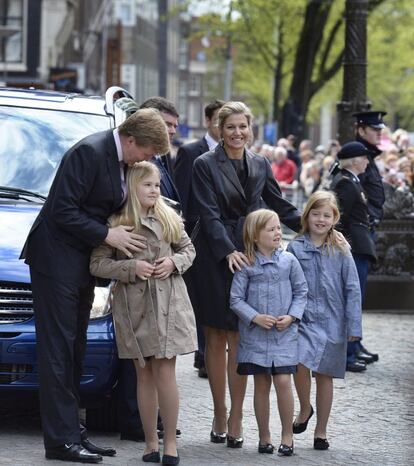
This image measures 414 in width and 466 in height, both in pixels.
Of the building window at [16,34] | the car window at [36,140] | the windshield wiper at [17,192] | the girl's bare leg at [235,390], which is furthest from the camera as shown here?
the building window at [16,34]

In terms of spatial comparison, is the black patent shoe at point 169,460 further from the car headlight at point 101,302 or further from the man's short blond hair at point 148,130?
the man's short blond hair at point 148,130

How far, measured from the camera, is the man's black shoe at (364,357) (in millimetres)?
12133

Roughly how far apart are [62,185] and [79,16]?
50.5 meters

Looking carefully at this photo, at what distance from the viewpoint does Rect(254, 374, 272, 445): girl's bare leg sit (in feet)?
26.9

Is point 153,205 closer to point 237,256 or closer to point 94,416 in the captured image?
point 237,256

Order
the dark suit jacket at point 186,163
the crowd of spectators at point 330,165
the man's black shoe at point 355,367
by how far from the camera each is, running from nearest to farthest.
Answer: the dark suit jacket at point 186,163 < the man's black shoe at point 355,367 < the crowd of spectators at point 330,165

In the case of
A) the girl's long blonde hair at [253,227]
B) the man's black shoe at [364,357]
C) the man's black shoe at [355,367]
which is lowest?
the man's black shoe at [355,367]

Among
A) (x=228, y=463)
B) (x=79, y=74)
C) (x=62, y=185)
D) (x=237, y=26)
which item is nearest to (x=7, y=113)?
(x=62, y=185)

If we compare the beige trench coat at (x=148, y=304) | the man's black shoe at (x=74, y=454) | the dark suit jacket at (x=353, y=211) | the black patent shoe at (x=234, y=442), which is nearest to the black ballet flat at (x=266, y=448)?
the black patent shoe at (x=234, y=442)

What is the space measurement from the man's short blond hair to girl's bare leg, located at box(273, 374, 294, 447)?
1.44 m

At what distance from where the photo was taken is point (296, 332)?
26.8ft

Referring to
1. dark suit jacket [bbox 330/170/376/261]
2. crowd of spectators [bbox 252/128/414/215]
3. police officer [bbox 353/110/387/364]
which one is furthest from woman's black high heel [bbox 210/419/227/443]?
crowd of spectators [bbox 252/128/414/215]

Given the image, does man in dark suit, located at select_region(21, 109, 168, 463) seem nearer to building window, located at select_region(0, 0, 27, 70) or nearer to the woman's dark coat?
the woman's dark coat

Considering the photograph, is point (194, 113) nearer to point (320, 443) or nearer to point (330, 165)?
point (330, 165)
